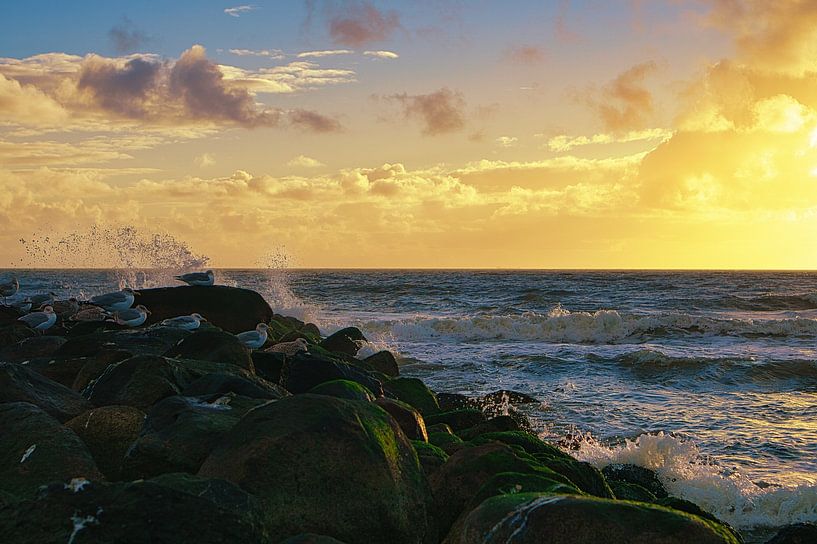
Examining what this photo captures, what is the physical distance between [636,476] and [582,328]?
2117 centimetres

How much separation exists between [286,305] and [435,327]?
24.4ft

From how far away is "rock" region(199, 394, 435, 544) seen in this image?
15.7ft

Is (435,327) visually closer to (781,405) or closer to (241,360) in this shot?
(781,405)

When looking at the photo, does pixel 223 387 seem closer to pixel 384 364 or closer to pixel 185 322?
pixel 185 322

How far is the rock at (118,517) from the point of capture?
138 inches

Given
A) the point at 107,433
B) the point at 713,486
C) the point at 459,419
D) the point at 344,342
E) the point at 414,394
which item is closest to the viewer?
the point at 107,433

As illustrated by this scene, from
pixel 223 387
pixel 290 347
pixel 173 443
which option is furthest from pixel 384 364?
pixel 173 443

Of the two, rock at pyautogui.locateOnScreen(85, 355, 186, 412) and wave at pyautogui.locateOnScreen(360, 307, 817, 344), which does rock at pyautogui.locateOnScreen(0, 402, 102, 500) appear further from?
wave at pyautogui.locateOnScreen(360, 307, 817, 344)

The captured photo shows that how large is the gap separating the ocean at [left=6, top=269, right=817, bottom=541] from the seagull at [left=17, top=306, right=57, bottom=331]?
27.1ft

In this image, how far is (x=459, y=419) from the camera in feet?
34.3

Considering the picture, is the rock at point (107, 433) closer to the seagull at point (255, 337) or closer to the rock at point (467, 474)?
the rock at point (467, 474)

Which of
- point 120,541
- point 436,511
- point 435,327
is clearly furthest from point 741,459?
point 435,327

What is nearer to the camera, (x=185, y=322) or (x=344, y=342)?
(x=185, y=322)

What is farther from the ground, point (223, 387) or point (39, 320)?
point (223, 387)
